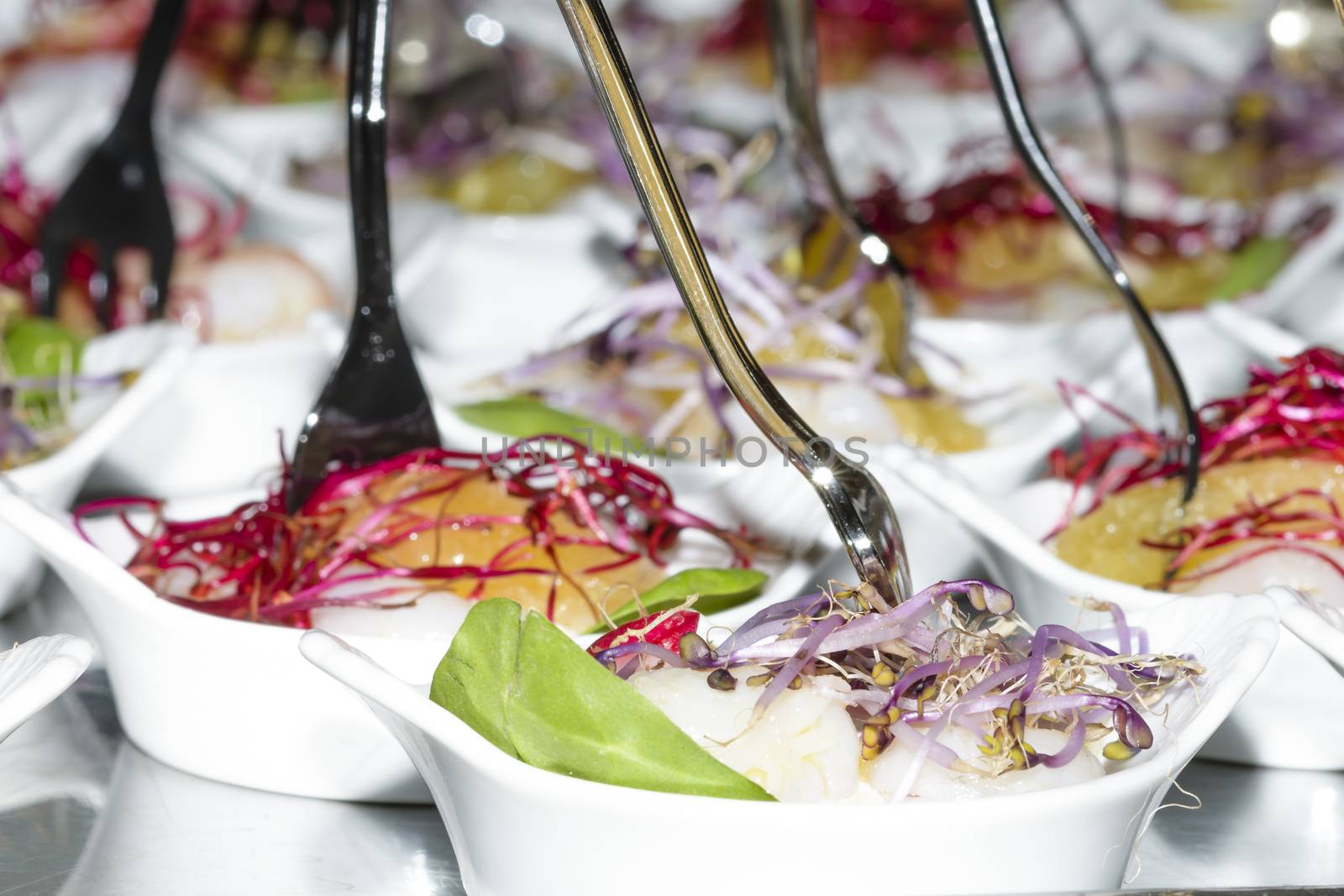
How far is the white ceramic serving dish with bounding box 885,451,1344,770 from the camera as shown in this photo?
2.88 ft

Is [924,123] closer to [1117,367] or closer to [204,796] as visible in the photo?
[1117,367]

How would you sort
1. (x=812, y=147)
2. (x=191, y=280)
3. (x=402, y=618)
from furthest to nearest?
1. (x=191, y=280)
2. (x=812, y=147)
3. (x=402, y=618)

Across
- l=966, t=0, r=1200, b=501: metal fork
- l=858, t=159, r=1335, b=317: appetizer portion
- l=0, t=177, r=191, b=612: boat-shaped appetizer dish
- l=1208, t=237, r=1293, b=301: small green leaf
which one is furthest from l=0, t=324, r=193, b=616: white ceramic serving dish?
l=1208, t=237, r=1293, b=301: small green leaf

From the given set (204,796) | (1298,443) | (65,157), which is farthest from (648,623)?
(65,157)

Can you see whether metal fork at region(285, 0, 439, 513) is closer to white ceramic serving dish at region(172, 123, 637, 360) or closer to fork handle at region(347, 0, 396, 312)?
fork handle at region(347, 0, 396, 312)

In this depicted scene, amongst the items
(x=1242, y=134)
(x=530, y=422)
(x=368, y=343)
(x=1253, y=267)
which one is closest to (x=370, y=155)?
(x=368, y=343)

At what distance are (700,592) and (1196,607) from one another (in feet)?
1.00

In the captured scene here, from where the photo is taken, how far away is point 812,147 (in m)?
1.51

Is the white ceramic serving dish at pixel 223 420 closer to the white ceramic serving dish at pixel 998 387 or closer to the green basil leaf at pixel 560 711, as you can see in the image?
the white ceramic serving dish at pixel 998 387

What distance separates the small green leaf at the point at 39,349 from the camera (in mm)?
1445

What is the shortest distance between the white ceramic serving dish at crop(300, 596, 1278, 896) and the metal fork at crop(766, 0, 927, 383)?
0.77 metres

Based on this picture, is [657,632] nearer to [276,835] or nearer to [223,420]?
[276,835]

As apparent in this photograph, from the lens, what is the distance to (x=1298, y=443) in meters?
1.12

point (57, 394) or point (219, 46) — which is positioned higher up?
point (219, 46)
